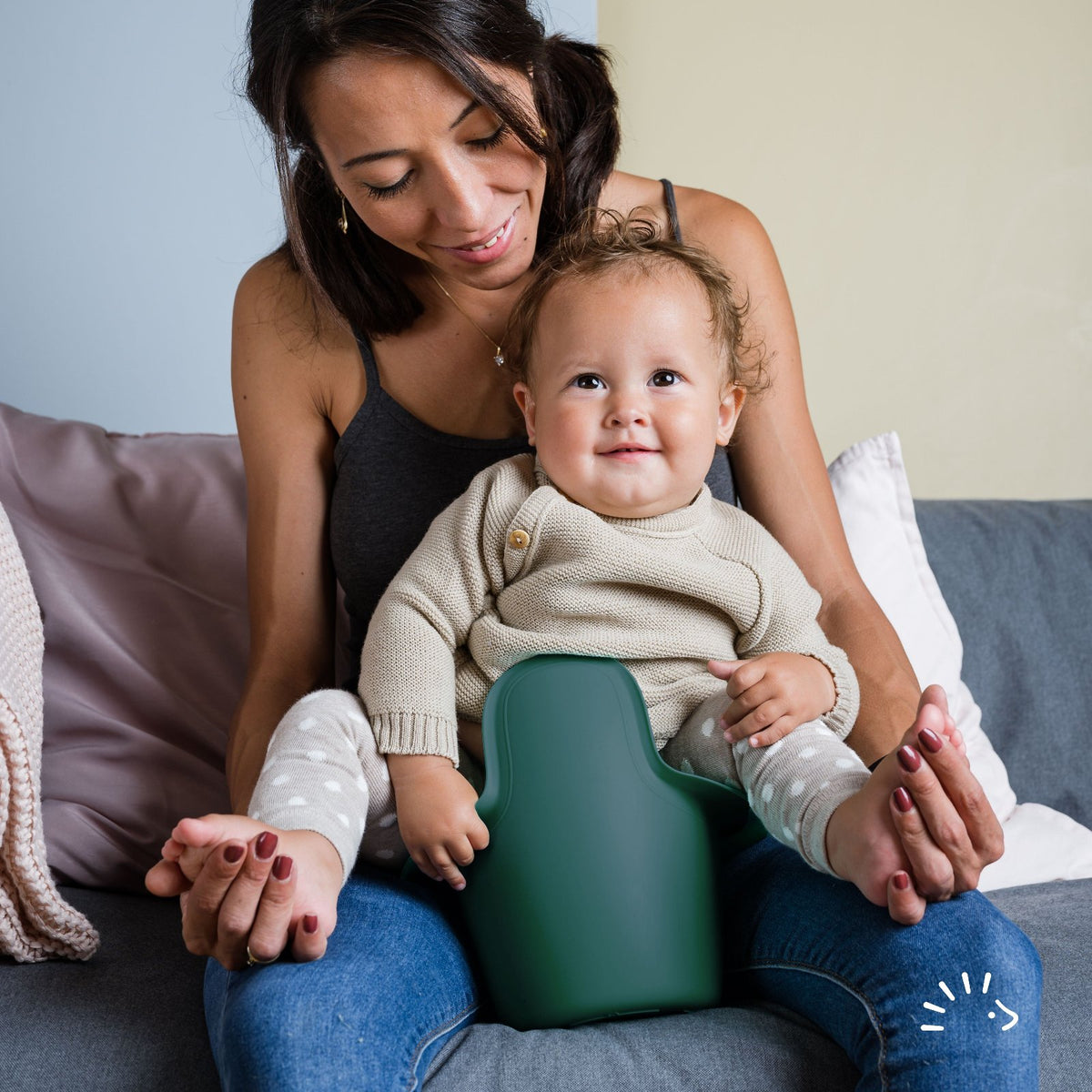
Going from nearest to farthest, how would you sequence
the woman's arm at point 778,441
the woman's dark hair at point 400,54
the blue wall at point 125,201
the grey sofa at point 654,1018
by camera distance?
the grey sofa at point 654,1018 → the woman's dark hair at point 400,54 → the woman's arm at point 778,441 → the blue wall at point 125,201

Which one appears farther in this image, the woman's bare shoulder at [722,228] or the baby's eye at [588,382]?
the woman's bare shoulder at [722,228]

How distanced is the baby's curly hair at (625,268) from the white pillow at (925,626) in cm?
45

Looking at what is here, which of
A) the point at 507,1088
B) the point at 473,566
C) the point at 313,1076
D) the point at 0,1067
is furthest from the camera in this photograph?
the point at 473,566

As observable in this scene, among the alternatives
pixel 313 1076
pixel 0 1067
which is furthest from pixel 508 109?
pixel 0 1067

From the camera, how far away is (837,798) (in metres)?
0.92

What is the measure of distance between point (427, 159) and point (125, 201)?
108 centimetres

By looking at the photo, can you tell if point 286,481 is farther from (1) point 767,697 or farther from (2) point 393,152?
(1) point 767,697

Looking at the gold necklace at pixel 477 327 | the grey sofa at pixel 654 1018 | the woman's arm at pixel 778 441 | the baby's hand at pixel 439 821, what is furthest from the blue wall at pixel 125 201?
the baby's hand at pixel 439 821

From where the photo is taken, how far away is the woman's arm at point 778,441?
1.35m

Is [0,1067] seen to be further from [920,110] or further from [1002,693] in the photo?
[920,110]

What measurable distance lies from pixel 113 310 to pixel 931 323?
1.62 m

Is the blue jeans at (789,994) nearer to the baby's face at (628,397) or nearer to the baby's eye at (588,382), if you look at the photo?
the baby's face at (628,397)

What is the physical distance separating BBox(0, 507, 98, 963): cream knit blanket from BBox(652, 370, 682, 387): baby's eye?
2.29 ft

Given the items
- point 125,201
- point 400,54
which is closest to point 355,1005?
point 400,54
